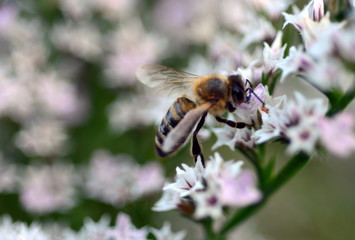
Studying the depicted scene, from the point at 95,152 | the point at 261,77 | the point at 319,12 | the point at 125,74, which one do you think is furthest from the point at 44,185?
the point at 319,12

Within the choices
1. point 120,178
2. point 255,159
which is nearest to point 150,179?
point 120,178

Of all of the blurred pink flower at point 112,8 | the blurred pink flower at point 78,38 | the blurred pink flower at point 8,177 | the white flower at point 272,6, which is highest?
the blurred pink flower at point 112,8

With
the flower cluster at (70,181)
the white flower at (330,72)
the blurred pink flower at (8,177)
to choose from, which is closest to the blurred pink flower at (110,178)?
the flower cluster at (70,181)

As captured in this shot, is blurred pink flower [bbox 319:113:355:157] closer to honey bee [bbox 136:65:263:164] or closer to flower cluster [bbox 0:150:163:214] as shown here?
honey bee [bbox 136:65:263:164]

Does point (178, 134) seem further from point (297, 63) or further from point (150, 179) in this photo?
point (150, 179)

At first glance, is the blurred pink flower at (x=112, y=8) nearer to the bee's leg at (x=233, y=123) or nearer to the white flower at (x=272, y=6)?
the white flower at (x=272, y=6)

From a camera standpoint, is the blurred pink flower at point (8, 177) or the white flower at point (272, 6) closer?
the white flower at point (272, 6)
